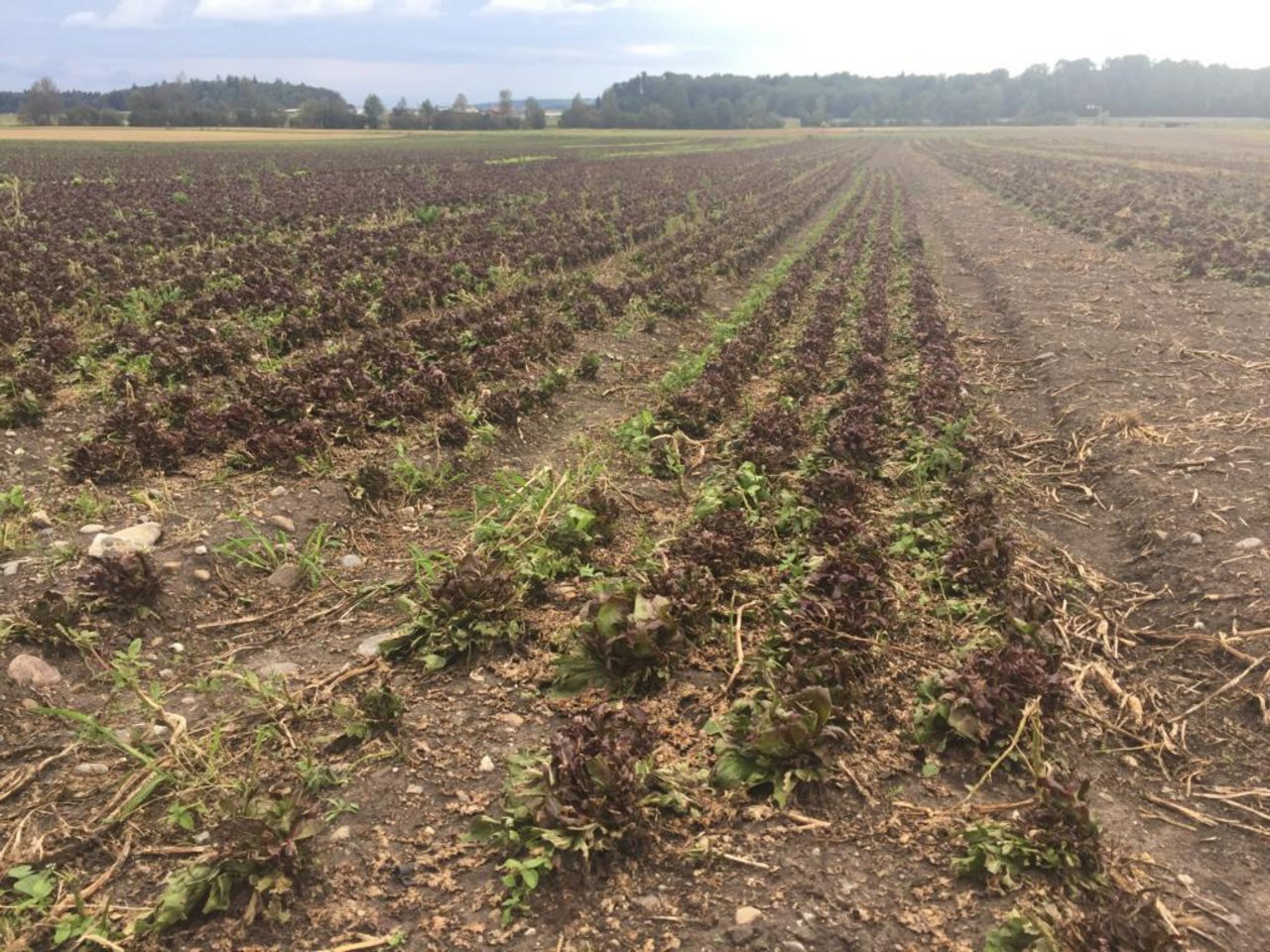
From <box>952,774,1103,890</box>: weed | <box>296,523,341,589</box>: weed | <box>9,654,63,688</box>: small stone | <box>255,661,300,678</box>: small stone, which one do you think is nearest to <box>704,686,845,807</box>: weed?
<box>952,774,1103,890</box>: weed

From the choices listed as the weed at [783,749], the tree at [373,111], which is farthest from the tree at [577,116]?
the weed at [783,749]

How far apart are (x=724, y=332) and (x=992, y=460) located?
19.4ft

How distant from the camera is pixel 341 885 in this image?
3111mm

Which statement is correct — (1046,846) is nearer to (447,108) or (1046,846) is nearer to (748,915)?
(748,915)

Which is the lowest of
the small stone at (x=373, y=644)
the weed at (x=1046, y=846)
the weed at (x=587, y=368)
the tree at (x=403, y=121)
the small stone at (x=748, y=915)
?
the small stone at (x=748, y=915)

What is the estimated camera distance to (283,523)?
19.6 feet

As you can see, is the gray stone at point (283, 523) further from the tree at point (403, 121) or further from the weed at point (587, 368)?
the tree at point (403, 121)

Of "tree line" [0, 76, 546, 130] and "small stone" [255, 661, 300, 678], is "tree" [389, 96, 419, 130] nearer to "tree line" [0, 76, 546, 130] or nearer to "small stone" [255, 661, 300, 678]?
"tree line" [0, 76, 546, 130]

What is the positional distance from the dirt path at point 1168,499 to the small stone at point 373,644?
4.05 m

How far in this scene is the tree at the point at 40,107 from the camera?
316 feet

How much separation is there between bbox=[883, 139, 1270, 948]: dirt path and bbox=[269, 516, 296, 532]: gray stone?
5.63 metres

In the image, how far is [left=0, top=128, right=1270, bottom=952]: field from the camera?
3074 mm

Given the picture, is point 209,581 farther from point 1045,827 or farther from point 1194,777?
point 1194,777

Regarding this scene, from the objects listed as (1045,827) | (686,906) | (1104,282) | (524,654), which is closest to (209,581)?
(524,654)
